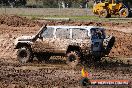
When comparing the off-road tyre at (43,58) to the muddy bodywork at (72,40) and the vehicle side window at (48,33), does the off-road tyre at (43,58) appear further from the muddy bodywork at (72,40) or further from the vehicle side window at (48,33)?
the vehicle side window at (48,33)

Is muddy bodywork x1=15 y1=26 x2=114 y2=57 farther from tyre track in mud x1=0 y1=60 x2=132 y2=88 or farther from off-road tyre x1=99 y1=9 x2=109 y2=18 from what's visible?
off-road tyre x1=99 y1=9 x2=109 y2=18

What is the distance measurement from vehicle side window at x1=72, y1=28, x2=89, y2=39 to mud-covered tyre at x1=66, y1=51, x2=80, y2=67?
72 centimetres

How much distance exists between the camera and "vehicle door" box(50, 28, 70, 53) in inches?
810

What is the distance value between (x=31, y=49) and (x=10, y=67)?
1.76m

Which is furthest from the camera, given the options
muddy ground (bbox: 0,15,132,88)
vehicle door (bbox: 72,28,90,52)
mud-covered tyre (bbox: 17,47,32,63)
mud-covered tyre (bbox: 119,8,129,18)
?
mud-covered tyre (bbox: 119,8,129,18)

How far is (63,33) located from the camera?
2069cm

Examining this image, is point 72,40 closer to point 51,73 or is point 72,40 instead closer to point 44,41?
point 44,41

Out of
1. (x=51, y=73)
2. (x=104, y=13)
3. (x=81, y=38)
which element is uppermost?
(x=81, y=38)

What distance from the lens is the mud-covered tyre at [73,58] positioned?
20.2 m

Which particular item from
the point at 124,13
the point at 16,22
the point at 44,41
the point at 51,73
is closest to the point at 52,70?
the point at 51,73

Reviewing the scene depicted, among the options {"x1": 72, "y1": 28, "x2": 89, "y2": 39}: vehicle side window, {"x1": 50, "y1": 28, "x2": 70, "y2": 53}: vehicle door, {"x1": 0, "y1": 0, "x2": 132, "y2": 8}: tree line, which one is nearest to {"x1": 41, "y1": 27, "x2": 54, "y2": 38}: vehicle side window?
{"x1": 50, "y1": 28, "x2": 70, "y2": 53}: vehicle door

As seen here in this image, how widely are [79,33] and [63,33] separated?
0.76m

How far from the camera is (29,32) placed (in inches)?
1289

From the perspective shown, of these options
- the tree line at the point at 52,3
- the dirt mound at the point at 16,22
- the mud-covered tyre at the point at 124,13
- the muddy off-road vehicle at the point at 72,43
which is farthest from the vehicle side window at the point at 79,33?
the tree line at the point at 52,3
